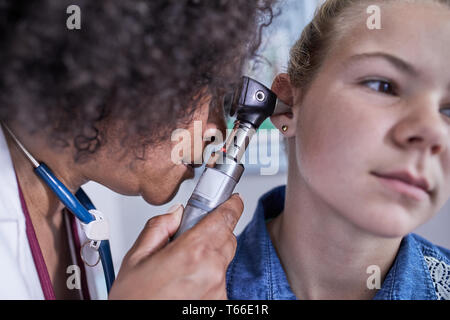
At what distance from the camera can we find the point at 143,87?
0.59 metres

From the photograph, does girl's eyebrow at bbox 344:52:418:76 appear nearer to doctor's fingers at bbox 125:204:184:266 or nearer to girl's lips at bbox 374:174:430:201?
girl's lips at bbox 374:174:430:201

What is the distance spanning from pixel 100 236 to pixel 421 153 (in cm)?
55

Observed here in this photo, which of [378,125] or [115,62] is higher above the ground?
[115,62]

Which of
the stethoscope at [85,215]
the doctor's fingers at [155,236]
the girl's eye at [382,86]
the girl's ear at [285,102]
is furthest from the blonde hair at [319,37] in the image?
the stethoscope at [85,215]

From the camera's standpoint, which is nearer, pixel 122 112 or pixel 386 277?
pixel 122 112

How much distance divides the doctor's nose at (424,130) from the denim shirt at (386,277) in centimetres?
28

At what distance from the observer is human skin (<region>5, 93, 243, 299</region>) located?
0.55m

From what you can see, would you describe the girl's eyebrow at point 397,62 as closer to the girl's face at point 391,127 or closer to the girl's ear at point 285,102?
the girl's face at point 391,127

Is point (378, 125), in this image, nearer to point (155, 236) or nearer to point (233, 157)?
point (233, 157)

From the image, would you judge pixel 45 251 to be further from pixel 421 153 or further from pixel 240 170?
pixel 421 153

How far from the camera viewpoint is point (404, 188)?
1.78ft

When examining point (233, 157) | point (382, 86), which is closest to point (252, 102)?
point (233, 157)

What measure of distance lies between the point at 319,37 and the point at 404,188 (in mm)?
330
